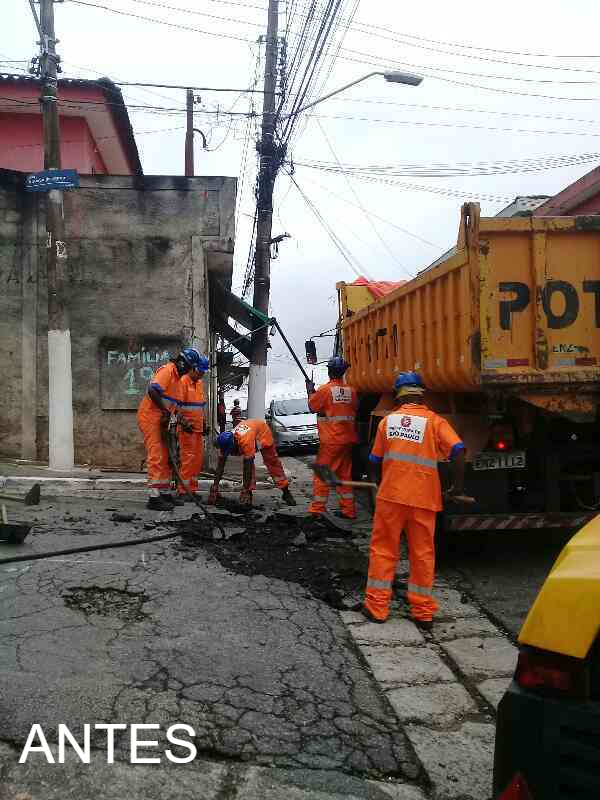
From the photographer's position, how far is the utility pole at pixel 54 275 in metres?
9.68

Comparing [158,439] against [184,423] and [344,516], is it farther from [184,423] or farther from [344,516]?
[344,516]

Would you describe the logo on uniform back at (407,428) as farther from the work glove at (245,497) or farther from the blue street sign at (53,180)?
the blue street sign at (53,180)

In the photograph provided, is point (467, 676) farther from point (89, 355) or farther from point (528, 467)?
point (89, 355)

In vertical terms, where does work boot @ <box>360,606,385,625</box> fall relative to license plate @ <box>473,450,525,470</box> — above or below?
below

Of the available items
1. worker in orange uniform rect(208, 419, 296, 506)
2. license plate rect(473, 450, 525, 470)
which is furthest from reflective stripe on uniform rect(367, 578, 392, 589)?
worker in orange uniform rect(208, 419, 296, 506)

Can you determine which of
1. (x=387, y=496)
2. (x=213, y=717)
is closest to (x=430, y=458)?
(x=387, y=496)

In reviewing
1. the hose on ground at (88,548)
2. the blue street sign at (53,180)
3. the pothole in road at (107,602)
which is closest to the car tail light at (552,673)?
the pothole in road at (107,602)

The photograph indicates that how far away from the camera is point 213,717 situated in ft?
10.0

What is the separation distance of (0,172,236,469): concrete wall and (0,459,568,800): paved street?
5229 millimetres

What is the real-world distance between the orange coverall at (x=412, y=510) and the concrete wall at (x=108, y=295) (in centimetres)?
700

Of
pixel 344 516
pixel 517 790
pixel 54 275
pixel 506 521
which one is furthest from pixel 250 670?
pixel 54 275

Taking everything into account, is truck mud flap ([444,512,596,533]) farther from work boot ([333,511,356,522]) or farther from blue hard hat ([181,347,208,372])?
blue hard hat ([181,347,208,372])

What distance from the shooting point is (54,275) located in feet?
31.7

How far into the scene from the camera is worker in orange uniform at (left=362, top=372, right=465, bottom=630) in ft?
14.9
